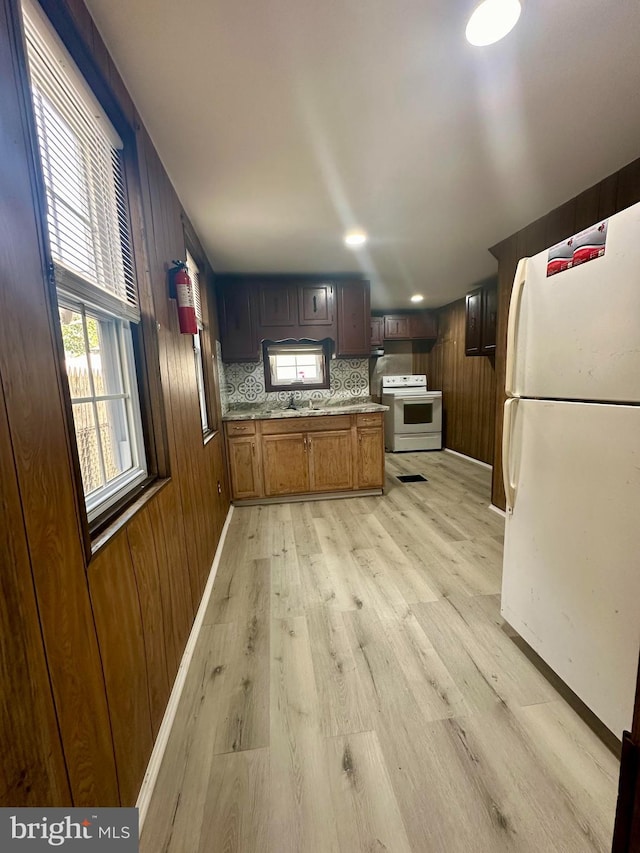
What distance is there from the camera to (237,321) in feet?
11.4

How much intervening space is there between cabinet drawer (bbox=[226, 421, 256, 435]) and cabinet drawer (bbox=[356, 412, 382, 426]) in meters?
1.09

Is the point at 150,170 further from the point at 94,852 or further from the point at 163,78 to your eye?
the point at 94,852

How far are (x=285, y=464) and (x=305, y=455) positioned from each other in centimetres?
23

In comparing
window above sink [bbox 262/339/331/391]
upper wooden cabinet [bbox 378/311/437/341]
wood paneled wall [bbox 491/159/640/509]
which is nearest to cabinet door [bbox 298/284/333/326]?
window above sink [bbox 262/339/331/391]

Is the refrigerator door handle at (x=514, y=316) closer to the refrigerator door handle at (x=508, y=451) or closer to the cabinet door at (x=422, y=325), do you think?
the refrigerator door handle at (x=508, y=451)

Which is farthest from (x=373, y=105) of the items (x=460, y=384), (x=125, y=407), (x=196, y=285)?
(x=460, y=384)

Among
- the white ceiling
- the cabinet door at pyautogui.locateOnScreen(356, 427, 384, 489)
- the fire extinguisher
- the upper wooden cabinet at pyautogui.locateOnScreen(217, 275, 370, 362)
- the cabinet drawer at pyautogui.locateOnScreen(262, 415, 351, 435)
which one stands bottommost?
the cabinet door at pyautogui.locateOnScreen(356, 427, 384, 489)

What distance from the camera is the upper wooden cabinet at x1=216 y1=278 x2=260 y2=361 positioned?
3430 mm

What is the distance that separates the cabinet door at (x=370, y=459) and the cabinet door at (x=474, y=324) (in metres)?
1.62

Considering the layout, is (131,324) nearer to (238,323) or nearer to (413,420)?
(238,323)

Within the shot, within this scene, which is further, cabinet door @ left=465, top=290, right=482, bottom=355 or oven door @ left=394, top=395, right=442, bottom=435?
oven door @ left=394, top=395, right=442, bottom=435

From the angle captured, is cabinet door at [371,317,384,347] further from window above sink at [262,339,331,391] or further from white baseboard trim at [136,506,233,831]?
white baseboard trim at [136,506,233,831]

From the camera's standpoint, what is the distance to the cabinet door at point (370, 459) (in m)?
3.48

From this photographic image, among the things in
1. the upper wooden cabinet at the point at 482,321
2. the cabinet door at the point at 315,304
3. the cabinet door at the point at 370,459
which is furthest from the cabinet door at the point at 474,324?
the cabinet door at the point at 315,304
